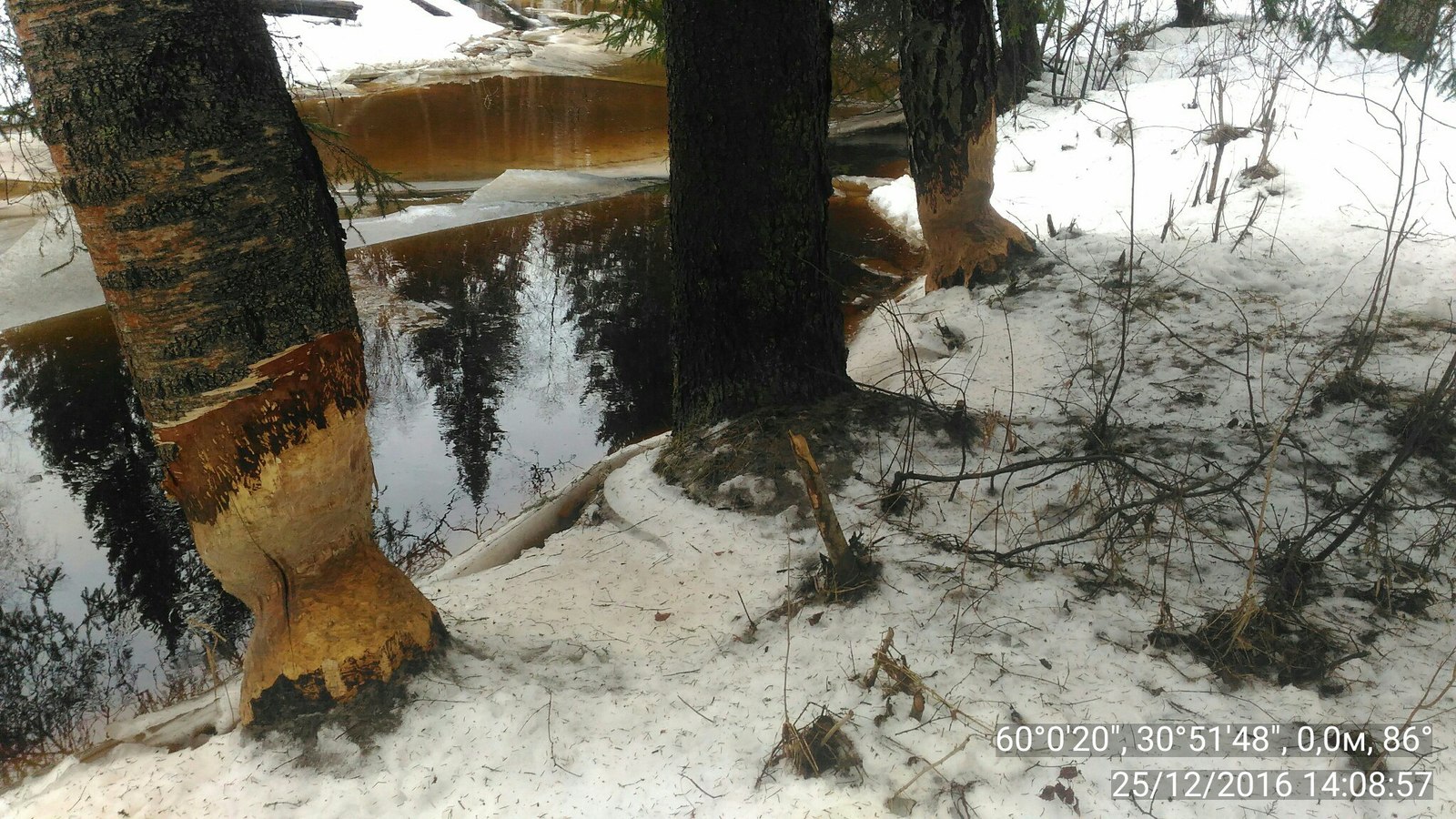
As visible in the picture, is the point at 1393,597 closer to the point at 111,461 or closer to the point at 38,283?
the point at 111,461

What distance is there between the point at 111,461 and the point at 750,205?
4.71 meters

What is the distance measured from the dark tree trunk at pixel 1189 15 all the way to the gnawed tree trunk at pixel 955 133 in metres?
9.07

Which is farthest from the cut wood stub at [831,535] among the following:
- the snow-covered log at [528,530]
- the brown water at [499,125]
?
the brown water at [499,125]

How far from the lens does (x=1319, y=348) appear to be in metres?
4.46

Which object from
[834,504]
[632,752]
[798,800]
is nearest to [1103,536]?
[834,504]

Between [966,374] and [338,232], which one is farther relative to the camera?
[966,374]

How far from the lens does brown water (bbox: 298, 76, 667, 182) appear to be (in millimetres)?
12711

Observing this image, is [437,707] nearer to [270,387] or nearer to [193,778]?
[193,778]

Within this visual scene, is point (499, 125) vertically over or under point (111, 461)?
over

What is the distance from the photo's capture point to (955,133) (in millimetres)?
6328

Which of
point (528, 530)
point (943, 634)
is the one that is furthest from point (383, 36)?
point (943, 634)

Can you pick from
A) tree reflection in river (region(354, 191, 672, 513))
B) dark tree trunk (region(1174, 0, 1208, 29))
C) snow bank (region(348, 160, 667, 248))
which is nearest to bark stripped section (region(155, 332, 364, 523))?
tree reflection in river (region(354, 191, 672, 513))

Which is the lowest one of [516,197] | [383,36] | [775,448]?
[516,197]

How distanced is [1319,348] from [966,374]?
1695 millimetres
